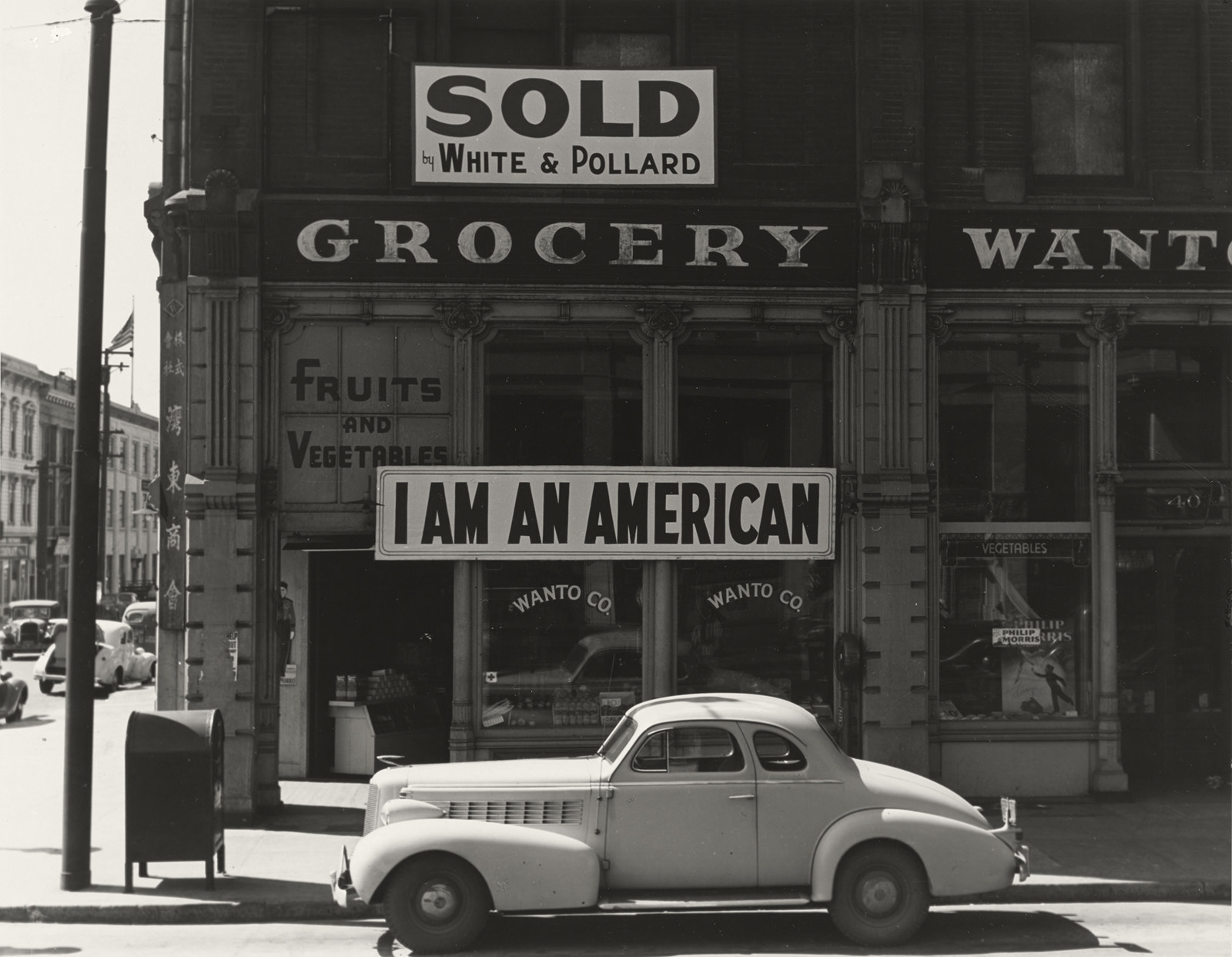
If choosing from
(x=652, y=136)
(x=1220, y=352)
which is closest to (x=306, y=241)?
(x=652, y=136)

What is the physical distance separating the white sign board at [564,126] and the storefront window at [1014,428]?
11.5ft

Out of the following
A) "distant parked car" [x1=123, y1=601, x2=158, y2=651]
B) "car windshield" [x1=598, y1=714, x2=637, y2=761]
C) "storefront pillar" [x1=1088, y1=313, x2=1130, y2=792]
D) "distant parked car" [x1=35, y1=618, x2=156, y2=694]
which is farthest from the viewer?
"distant parked car" [x1=123, y1=601, x2=158, y2=651]

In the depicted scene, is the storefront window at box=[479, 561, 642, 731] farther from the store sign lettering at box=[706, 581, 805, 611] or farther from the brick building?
the store sign lettering at box=[706, 581, 805, 611]

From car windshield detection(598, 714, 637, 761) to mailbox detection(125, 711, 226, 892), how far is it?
3.17 meters

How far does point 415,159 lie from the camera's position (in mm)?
13133

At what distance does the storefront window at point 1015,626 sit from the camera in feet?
44.4


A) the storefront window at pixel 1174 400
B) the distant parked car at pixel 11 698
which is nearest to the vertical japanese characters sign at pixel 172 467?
the storefront window at pixel 1174 400

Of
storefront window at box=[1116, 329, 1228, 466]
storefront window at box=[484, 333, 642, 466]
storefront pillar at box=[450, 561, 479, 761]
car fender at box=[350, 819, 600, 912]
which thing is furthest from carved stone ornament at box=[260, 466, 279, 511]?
storefront window at box=[1116, 329, 1228, 466]

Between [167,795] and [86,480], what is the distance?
100 inches

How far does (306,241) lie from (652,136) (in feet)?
12.4

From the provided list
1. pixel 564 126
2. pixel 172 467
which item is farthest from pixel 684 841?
pixel 564 126

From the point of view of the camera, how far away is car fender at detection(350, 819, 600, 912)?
27.1 ft

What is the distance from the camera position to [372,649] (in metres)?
14.6

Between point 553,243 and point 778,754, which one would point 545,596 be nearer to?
point 553,243
